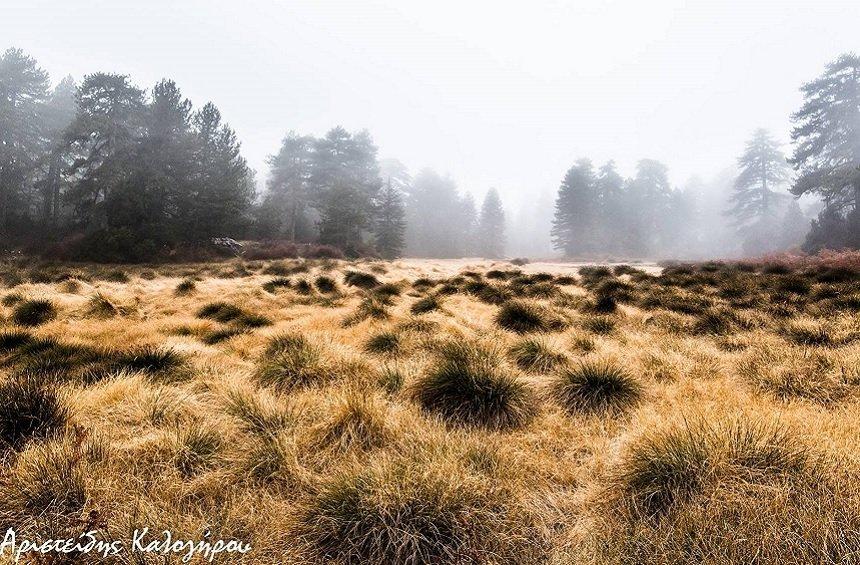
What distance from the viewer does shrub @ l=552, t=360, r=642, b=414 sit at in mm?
2884

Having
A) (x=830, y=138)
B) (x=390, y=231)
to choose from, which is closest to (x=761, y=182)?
(x=830, y=138)

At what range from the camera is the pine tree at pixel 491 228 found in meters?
62.9

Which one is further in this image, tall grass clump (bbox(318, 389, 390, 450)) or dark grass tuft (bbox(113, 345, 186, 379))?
dark grass tuft (bbox(113, 345, 186, 379))

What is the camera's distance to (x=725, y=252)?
52844mm

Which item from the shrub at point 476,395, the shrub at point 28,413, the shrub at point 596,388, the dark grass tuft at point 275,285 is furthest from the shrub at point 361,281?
the shrub at point 28,413

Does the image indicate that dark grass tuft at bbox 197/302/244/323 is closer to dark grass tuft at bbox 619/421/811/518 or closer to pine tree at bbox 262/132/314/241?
dark grass tuft at bbox 619/421/811/518

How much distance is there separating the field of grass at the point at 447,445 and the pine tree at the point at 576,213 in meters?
48.2

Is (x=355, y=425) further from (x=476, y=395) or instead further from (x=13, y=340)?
(x=13, y=340)

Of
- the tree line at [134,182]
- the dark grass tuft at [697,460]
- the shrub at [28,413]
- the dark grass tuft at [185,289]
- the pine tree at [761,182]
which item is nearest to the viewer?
the dark grass tuft at [697,460]

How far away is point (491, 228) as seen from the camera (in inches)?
2506

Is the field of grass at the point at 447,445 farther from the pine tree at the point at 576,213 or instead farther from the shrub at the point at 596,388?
the pine tree at the point at 576,213

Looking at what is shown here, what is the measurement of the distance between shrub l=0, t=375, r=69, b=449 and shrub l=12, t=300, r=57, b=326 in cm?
460

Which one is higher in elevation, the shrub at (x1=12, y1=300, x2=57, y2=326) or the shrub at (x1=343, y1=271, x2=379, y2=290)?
the shrub at (x1=343, y1=271, x2=379, y2=290)

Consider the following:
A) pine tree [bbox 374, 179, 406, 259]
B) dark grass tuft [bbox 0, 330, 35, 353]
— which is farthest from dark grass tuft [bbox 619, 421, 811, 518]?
pine tree [bbox 374, 179, 406, 259]
